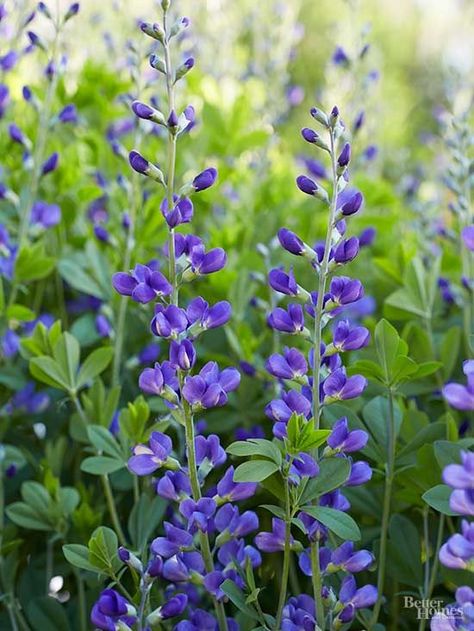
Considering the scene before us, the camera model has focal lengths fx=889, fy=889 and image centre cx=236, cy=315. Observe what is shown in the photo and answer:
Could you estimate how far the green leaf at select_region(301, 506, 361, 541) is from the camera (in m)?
1.05

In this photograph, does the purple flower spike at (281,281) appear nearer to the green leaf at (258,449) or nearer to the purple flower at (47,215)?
the green leaf at (258,449)

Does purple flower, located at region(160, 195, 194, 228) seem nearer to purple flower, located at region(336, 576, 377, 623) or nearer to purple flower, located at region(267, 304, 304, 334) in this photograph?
purple flower, located at region(267, 304, 304, 334)

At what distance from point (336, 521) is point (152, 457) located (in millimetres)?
236

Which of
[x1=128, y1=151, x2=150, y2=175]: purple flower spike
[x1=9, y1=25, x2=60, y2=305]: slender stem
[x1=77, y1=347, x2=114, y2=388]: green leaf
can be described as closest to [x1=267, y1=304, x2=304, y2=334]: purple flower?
[x1=128, y1=151, x2=150, y2=175]: purple flower spike

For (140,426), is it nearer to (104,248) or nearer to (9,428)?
(9,428)

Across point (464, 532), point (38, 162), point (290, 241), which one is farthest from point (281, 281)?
point (38, 162)

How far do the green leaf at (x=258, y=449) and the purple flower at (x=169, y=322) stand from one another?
15 centimetres

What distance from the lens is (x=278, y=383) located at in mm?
1521

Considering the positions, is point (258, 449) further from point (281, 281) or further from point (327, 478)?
point (281, 281)

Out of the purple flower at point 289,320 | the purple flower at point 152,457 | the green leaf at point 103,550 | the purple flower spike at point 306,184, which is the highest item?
the purple flower spike at point 306,184

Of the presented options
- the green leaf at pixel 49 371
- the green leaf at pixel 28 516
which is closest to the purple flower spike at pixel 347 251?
the green leaf at pixel 49 371

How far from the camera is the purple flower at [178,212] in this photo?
3.51 feet

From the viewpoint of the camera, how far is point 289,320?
Result: 1122 mm

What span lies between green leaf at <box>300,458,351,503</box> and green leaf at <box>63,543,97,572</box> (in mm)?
305
